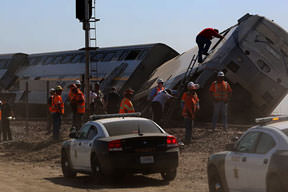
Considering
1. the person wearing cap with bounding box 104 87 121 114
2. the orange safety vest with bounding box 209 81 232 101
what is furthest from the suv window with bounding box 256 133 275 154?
the person wearing cap with bounding box 104 87 121 114

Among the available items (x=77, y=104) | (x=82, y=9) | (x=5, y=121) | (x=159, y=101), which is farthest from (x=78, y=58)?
(x=159, y=101)

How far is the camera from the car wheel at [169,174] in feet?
41.7

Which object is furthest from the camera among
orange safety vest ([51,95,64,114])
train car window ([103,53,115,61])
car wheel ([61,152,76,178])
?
train car window ([103,53,115,61])

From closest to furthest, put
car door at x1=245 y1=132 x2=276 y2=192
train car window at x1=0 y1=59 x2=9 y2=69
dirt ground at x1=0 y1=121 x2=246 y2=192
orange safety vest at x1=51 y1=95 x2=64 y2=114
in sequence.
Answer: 1. car door at x1=245 y1=132 x2=276 y2=192
2. dirt ground at x1=0 y1=121 x2=246 y2=192
3. orange safety vest at x1=51 y1=95 x2=64 y2=114
4. train car window at x1=0 y1=59 x2=9 y2=69

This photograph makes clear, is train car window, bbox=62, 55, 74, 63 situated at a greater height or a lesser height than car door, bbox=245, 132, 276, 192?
greater

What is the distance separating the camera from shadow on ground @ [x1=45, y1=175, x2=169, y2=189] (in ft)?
40.8

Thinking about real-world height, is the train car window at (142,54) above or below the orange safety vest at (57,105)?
above

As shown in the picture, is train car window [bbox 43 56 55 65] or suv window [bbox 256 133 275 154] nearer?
suv window [bbox 256 133 275 154]

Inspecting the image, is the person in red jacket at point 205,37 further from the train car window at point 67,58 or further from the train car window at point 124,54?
the train car window at point 67,58

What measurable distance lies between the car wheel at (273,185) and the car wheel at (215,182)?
6.06ft

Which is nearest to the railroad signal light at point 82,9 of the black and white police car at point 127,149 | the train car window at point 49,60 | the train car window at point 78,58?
the black and white police car at point 127,149

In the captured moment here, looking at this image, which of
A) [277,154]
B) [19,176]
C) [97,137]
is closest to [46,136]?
[19,176]

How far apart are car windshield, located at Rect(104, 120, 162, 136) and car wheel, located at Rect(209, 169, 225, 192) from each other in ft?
9.73

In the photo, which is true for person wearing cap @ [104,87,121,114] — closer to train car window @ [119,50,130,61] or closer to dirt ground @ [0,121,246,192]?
dirt ground @ [0,121,246,192]
